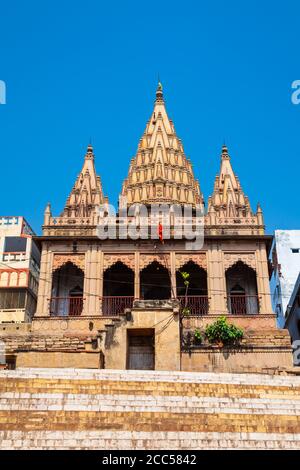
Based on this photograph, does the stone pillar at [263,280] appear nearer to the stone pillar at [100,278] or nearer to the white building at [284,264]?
the stone pillar at [100,278]

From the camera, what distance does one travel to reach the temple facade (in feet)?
79.3

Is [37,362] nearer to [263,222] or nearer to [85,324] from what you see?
[85,324]

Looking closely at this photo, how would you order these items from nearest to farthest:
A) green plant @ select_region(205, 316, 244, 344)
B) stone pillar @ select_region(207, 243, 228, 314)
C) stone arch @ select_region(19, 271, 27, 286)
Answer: green plant @ select_region(205, 316, 244, 344) < stone pillar @ select_region(207, 243, 228, 314) < stone arch @ select_region(19, 271, 27, 286)

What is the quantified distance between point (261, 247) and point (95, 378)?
1548 cm

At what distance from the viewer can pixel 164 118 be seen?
137 feet

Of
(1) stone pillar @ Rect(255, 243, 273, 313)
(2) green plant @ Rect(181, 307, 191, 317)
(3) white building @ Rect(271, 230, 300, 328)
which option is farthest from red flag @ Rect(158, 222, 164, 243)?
(3) white building @ Rect(271, 230, 300, 328)

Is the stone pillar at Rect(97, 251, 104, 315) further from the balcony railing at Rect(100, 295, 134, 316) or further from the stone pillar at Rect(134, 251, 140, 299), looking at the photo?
the stone pillar at Rect(134, 251, 140, 299)

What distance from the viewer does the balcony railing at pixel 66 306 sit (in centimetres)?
2961

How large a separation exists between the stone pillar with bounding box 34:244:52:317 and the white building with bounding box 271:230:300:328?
2644 centimetres

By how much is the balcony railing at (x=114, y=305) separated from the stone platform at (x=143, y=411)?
11.4 m

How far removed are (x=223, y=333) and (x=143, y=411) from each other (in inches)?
440

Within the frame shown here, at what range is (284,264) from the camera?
5156 cm

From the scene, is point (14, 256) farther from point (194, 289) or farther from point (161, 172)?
point (194, 289)

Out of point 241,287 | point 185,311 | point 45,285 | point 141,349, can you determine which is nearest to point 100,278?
point 45,285
